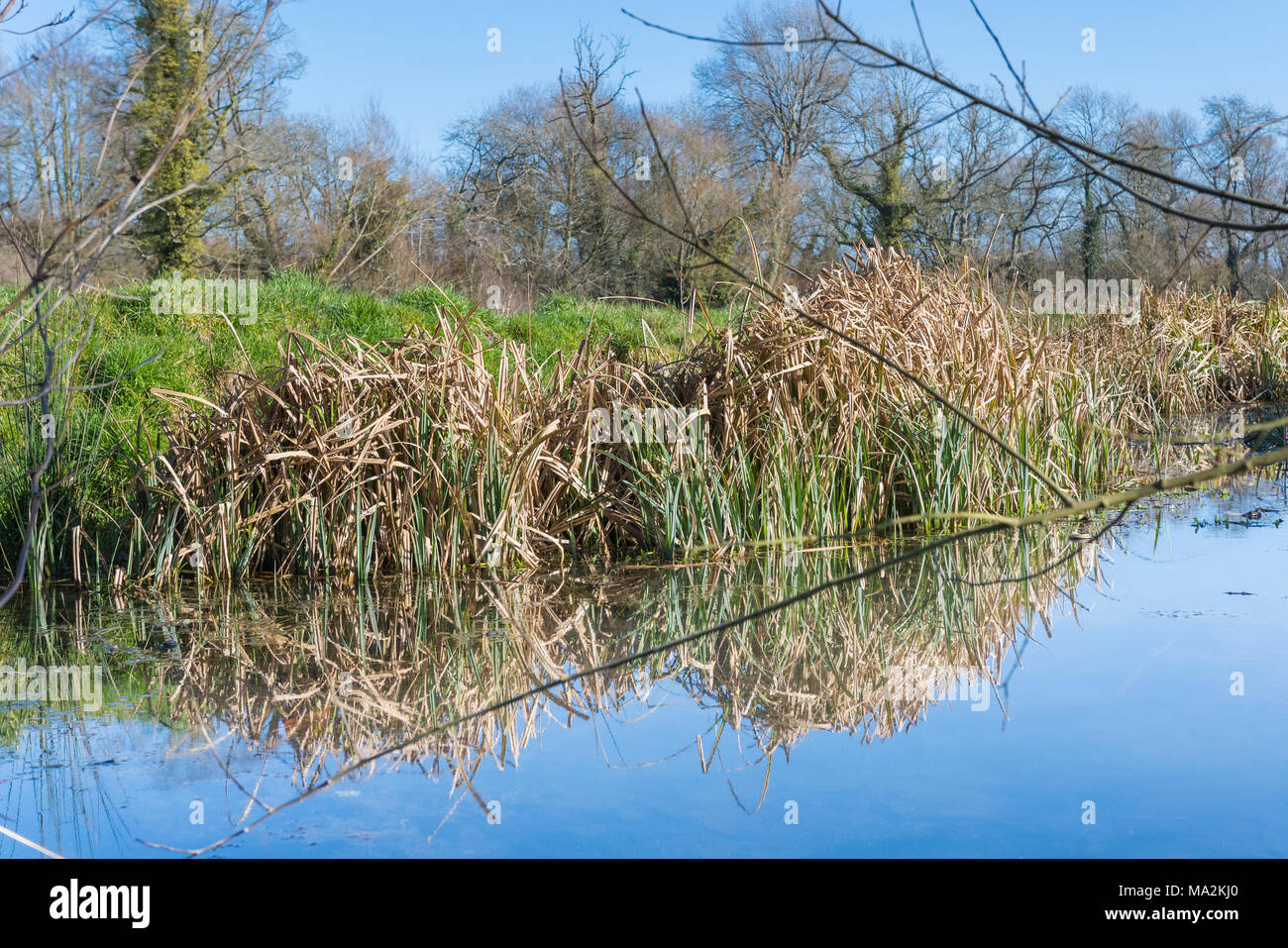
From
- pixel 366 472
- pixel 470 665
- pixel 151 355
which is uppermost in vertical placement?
pixel 151 355

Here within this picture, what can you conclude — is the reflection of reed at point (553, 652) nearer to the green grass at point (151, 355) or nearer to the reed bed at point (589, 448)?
the reed bed at point (589, 448)

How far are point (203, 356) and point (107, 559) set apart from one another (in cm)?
336

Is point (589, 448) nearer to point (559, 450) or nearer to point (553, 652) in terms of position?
point (559, 450)

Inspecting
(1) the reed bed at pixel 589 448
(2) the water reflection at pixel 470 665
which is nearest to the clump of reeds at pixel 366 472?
(1) the reed bed at pixel 589 448

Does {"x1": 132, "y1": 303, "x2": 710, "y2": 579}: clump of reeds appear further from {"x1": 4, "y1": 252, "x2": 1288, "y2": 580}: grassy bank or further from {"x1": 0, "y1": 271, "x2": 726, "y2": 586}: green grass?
{"x1": 0, "y1": 271, "x2": 726, "y2": 586}: green grass

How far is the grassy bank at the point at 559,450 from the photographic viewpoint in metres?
3.77

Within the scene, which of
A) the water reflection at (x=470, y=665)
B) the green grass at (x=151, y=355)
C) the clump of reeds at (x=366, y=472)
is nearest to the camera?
the water reflection at (x=470, y=665)

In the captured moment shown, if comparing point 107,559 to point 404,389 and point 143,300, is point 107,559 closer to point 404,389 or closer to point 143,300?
point 404,389

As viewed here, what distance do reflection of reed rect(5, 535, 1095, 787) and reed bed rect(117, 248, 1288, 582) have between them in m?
0.24

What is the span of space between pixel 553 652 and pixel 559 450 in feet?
4.36

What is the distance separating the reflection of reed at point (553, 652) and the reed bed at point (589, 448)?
237mm

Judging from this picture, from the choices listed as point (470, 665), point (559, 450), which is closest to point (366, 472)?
point (559, 450)

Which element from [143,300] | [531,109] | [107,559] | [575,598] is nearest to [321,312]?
[143,300]

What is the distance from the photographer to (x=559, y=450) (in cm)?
402
